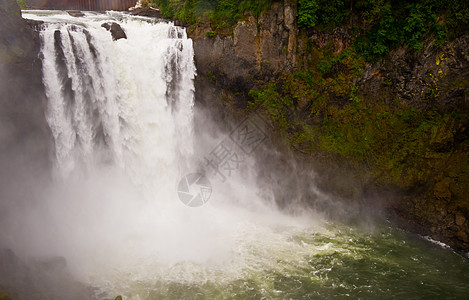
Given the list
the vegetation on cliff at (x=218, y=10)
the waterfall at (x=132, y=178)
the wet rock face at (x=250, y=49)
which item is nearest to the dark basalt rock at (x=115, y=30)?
the waterfall at (x=132, y=178)

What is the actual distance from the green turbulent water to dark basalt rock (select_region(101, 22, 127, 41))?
10294mm

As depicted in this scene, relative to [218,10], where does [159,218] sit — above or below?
below

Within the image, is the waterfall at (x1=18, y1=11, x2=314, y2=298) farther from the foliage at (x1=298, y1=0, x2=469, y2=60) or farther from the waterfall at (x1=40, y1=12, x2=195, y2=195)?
the foliage at (x1=298, y1=0, x2=469, y2=60)

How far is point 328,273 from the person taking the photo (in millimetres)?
12383

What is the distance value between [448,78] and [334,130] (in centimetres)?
571

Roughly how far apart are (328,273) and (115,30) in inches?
537

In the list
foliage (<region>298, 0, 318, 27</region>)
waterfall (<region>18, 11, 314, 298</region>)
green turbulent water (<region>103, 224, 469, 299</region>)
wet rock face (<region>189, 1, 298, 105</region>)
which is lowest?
green turbulent water (<region>103, 224, 469, 299</region>)

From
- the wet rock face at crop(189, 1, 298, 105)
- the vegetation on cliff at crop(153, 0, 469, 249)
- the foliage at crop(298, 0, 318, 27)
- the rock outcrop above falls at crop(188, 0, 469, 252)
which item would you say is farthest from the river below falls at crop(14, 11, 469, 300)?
the foliage at crop(298, 0, 318, 27)

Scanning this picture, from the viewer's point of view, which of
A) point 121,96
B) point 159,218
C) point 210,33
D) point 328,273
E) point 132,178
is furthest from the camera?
point 210,33

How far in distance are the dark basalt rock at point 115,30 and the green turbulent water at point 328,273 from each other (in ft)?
33.8

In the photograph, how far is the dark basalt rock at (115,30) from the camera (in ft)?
48.0

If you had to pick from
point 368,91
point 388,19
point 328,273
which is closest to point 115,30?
point 368,91

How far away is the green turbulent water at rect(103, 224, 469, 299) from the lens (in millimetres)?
11363

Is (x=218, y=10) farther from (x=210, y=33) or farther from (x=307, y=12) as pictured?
(x=307, y=12)
